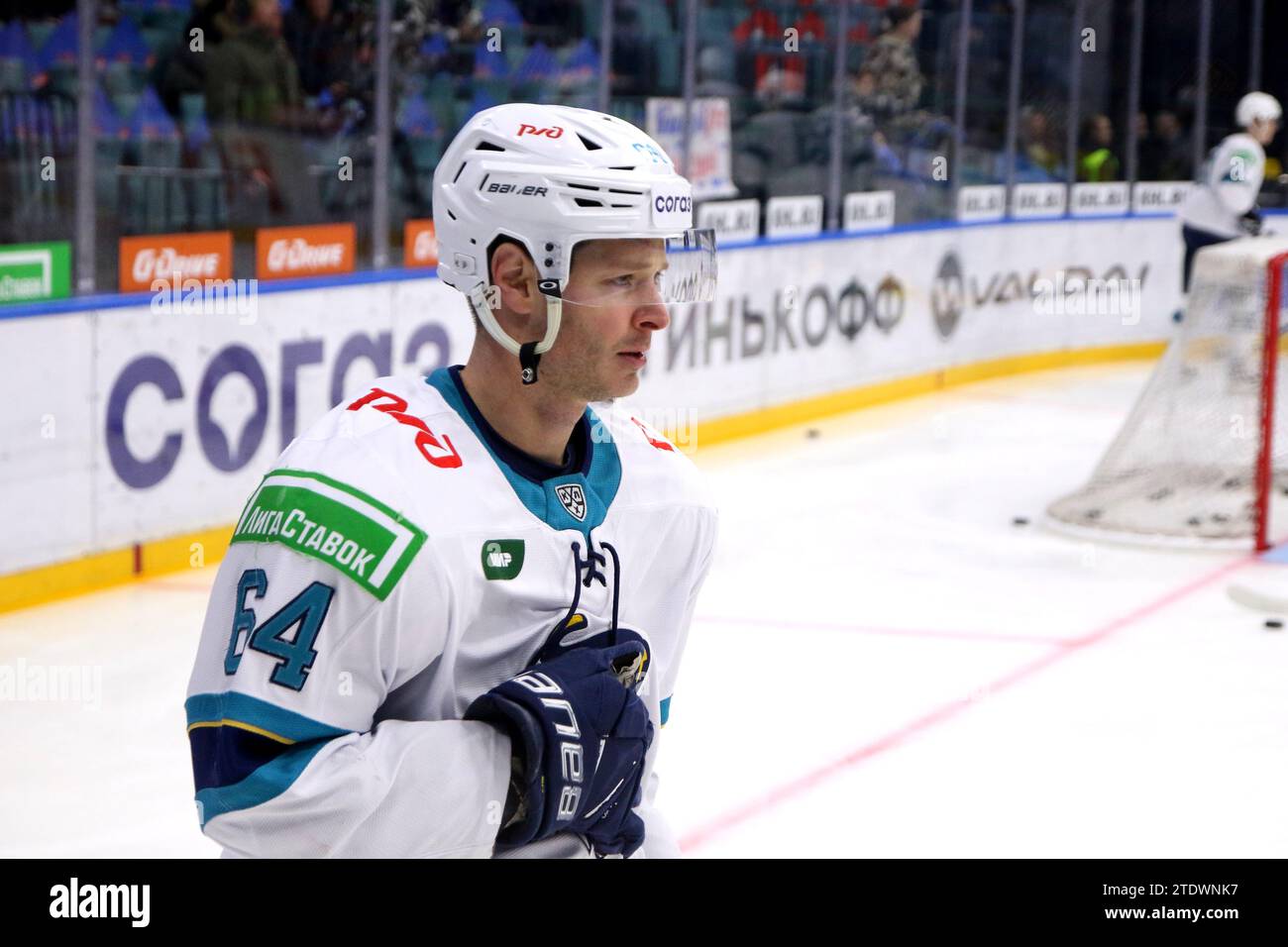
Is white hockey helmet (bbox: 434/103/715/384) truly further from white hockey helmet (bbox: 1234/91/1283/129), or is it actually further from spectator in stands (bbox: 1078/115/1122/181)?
spectator in stands (bbox: 1078/115/1122/181)

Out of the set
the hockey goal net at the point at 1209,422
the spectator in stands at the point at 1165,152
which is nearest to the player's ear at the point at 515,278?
the hockey goal net at the point at 1209,422

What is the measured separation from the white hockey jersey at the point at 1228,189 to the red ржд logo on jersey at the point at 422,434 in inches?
360

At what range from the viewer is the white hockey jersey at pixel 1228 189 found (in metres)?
9.99

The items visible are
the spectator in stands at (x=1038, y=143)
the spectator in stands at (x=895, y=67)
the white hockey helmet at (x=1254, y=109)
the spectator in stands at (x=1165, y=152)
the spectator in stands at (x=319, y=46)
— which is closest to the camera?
the spectator in stands at (x=319, y=46)

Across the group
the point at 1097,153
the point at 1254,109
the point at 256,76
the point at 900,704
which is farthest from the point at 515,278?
the point at 1097,153

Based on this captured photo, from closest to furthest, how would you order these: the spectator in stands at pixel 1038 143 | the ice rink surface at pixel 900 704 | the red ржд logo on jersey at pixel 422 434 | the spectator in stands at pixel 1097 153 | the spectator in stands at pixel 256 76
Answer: the red ржд logo on jersey at pixel 422 434 < the ice rink surface at pixel 900 704 < the spectator in stands at pixel 256 76 < the spectator in stands at pixel 1038 143 < the spectator in stands at pixel 1097 153

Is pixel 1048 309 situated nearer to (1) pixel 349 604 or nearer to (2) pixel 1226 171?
(2) pixel 1226 171

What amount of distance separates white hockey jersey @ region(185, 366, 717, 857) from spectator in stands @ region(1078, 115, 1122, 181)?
10650 mm

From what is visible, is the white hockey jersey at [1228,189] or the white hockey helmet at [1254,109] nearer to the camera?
the white hockey jersey at [1228,189]

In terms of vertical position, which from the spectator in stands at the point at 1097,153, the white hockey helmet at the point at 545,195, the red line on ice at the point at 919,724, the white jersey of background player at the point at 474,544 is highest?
the spectator in stands at the point at 1097,153

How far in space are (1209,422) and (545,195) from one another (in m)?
5.37

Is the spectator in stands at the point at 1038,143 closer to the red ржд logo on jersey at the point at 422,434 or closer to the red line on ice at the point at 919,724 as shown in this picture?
the red line on ice at the point at 919,724

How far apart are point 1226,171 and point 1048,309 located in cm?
169

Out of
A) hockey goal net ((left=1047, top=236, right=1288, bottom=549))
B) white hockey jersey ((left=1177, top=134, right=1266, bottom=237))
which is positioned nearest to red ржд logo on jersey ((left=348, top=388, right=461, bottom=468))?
hockey goal net ((left=1047, top=236, right=1288, bottom=549))
